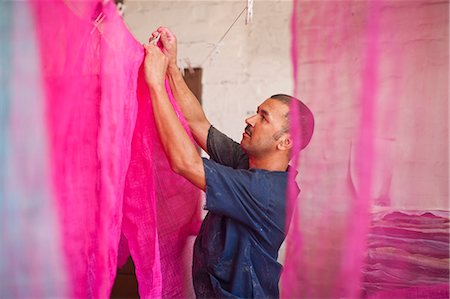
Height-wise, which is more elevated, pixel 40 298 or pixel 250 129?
pixel 250 129

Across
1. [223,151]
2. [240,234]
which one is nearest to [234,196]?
[240,234]

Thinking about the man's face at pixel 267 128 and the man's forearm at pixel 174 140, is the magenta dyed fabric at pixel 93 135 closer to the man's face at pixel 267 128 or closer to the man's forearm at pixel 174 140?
the man's forearm at pixel 174 140

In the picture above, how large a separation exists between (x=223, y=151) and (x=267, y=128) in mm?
215

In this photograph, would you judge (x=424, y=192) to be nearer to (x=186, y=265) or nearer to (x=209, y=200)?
(x=209, y=200)

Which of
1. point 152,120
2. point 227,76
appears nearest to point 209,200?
point 152,120

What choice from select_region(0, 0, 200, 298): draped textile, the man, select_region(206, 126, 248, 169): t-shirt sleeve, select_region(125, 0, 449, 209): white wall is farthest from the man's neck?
select_region(125, 0, 449, 209): white wall

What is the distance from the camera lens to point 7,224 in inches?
28.3

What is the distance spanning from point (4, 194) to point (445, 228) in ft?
2.98

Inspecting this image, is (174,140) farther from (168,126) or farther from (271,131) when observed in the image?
(271,131)

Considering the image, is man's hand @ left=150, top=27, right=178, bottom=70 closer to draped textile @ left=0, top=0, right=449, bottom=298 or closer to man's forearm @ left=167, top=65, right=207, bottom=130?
Result: man's forearm @ left=167, top=65, right=207, bottom=130

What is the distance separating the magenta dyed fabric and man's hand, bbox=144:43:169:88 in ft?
0.07

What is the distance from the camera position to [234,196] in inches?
42.4

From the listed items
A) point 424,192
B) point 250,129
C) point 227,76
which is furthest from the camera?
point 227,76

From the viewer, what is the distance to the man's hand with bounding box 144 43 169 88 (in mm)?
1008
